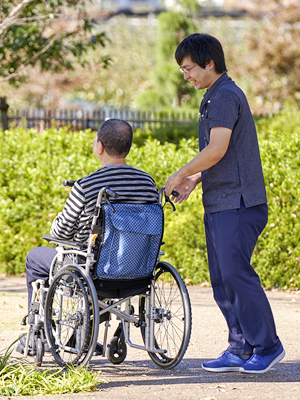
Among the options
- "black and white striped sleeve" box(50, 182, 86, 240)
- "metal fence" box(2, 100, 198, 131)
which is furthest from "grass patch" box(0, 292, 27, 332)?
"metal fence" box(2, 100, 198, 131)

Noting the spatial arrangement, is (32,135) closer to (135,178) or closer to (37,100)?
(135,178)

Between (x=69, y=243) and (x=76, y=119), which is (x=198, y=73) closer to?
(x=69, y=243)

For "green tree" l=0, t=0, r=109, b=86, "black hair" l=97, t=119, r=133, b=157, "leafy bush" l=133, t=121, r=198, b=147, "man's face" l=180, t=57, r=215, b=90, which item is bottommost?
"black hair" l=97, t=119, r=133, b=157

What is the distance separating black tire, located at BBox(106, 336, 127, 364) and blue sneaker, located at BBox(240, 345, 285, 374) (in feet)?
2.31

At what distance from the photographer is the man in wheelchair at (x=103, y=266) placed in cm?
335

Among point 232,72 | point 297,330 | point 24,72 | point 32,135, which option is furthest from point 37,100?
point 297,330

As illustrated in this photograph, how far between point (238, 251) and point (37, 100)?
106 ft

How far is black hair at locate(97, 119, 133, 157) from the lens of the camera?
11.6ft

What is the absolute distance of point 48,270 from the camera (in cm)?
→ 378

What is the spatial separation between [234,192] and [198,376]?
3.50 feet

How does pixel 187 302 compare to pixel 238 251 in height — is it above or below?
below

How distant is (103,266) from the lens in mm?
3359

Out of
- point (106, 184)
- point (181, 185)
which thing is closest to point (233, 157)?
point (181, 185)

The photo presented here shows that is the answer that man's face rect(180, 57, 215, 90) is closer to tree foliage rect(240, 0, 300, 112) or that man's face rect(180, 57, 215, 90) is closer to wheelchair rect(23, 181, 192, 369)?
wheelchair rect(23, 181, 192, 369)
